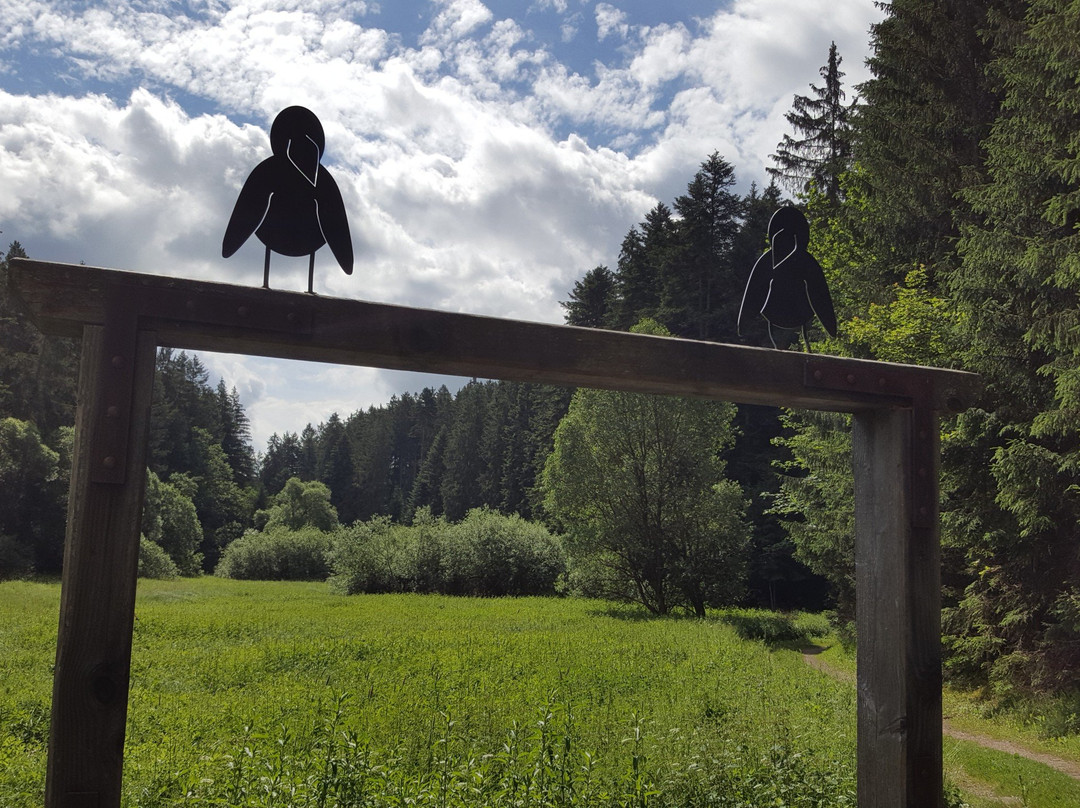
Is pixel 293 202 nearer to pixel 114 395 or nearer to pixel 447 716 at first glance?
pixel 114 395

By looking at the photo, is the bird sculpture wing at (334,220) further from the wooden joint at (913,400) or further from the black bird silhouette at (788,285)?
the wooden joint at (913,400)

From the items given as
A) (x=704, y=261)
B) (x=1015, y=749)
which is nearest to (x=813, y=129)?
(x=704, y=261)

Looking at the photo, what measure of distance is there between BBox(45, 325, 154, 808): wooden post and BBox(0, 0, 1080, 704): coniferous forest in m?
4.95

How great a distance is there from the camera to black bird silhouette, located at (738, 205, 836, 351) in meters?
2.92

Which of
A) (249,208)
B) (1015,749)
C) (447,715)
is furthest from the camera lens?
(1015,749)

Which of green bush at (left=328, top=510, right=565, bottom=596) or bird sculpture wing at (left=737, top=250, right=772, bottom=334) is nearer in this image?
bird sculpture wing at (left=737, top=250, right=772, bottom=334)

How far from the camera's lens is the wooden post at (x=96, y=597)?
1.95m

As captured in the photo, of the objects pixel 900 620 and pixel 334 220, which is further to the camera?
pixel 900 620

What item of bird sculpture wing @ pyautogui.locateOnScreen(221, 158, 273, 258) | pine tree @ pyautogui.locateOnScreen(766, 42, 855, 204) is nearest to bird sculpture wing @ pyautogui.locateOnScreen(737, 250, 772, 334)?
bird sculpture wing @ pyautogui.locateOnScreen(221, 158, 273, 258)

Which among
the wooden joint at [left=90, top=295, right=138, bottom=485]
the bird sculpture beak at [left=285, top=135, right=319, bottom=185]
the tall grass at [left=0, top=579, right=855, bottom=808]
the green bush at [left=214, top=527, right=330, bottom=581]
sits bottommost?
the green bush at [left=214, top=527, right=330, bottom=581]

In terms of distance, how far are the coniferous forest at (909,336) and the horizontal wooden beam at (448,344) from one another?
3.33m

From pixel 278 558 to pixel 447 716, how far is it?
3438 centimetres

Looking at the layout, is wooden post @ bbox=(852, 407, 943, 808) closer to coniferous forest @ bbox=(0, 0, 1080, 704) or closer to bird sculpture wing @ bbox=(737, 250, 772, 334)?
bird sculpture wing @ bbox=(737, 250, 772, 334)

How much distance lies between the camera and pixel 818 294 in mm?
3021
